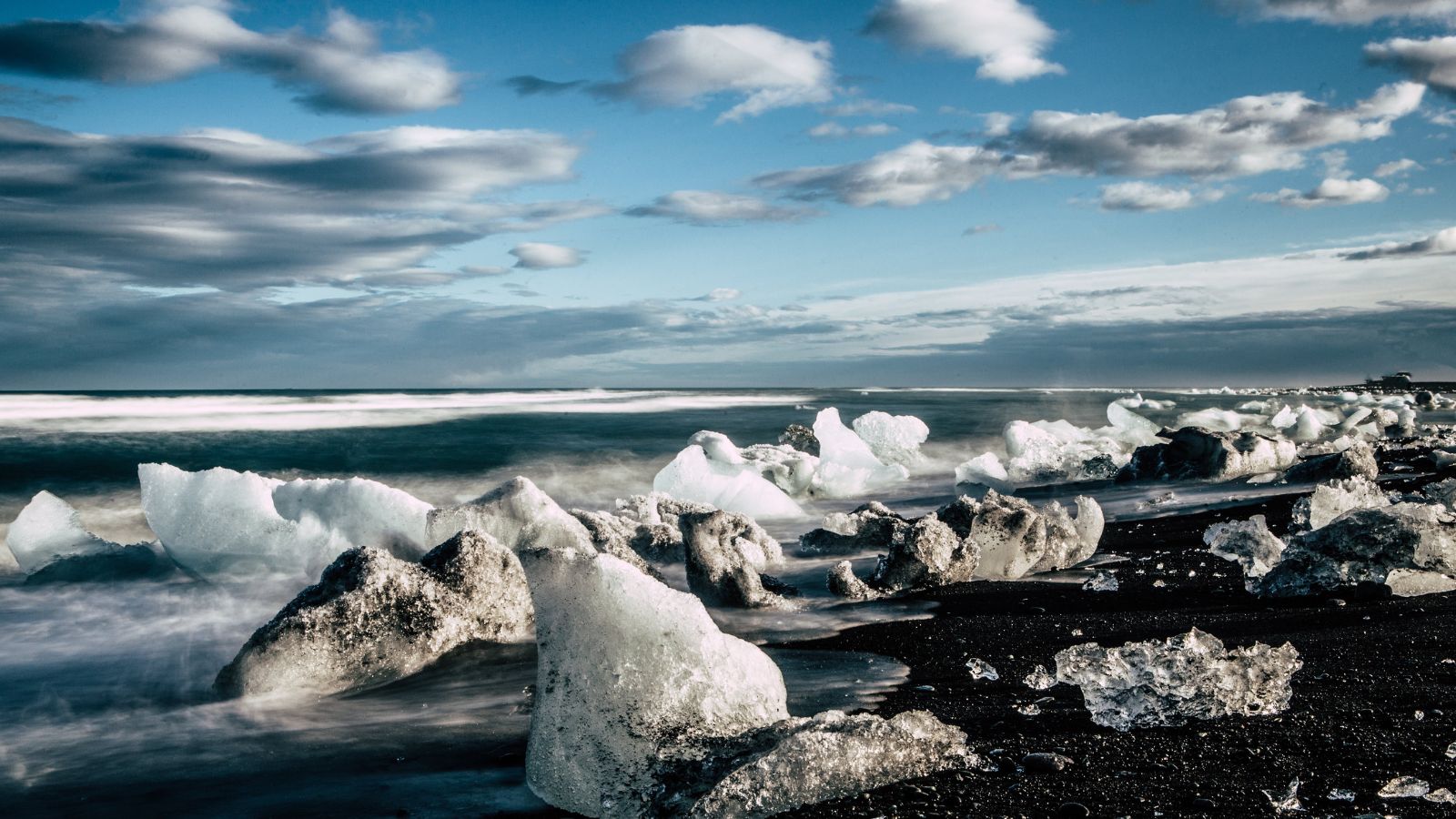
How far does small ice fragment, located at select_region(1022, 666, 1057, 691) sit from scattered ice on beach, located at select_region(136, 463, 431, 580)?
14.3 feet

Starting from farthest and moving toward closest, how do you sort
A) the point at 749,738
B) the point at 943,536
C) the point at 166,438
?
the point at 166,438
the point at 943,536
the point at 749,738

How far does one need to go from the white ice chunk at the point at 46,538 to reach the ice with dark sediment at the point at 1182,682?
7492 millimetres

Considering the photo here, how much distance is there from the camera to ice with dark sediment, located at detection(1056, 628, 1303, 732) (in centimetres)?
307

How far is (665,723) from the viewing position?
2795 millimetres

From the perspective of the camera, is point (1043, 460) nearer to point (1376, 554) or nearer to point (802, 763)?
point (1376, 554)

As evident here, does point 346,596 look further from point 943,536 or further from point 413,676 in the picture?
point 943,536

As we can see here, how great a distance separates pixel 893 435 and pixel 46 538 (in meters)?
12.4

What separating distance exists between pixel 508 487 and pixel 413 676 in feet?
6.75

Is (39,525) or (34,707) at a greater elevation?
(39,525)

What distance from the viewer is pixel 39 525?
7371 mm

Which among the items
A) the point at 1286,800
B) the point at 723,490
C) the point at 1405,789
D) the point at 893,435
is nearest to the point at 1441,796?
the point at 1405,789

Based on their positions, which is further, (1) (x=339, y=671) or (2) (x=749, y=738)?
(1) (x=339, y=671)

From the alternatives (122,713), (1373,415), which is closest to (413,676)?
(122,713)

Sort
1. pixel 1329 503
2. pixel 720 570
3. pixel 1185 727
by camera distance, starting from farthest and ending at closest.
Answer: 1. pixel 1329 503
2. pixel 720 570
3. pixel 1185 727
